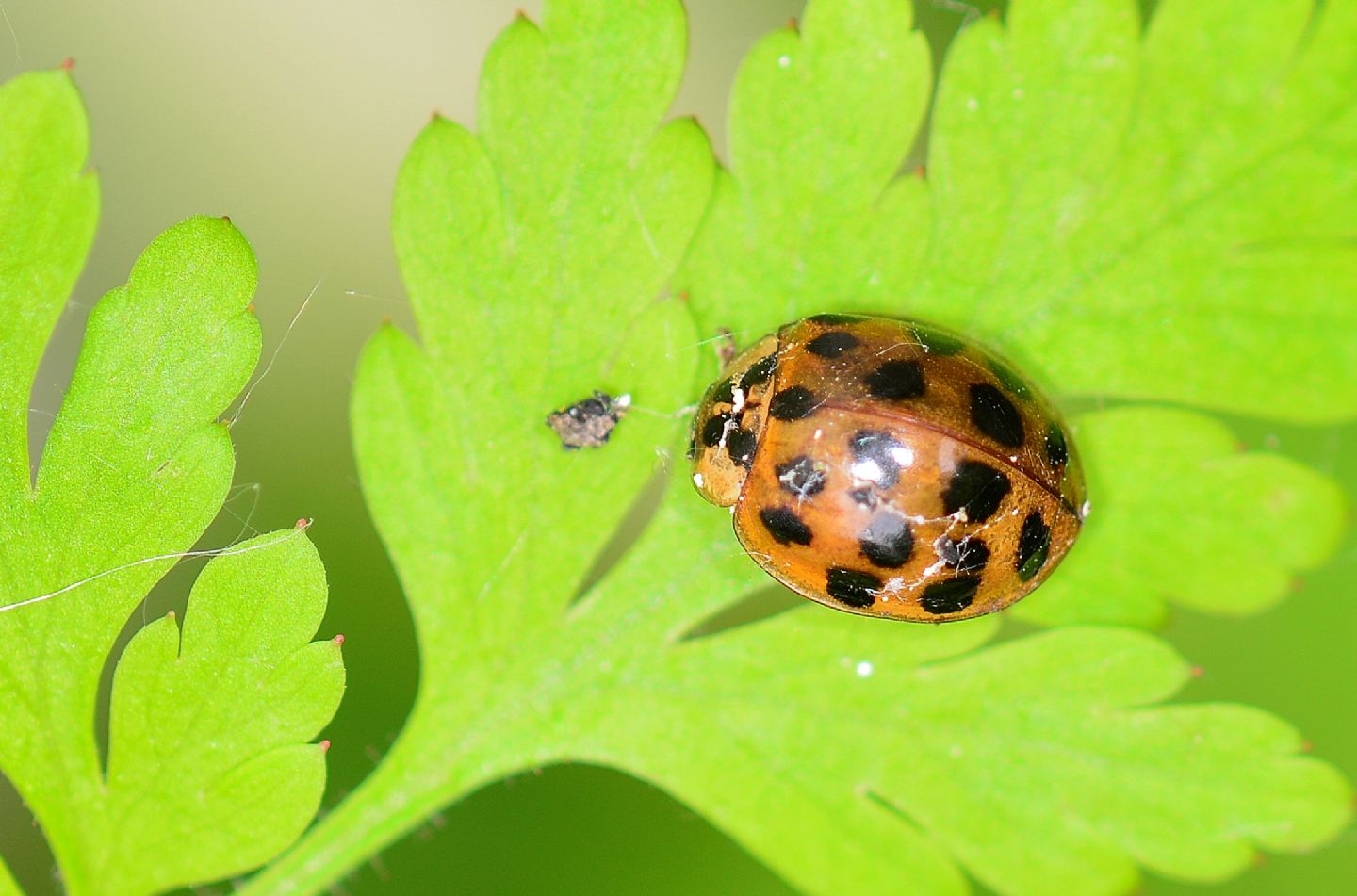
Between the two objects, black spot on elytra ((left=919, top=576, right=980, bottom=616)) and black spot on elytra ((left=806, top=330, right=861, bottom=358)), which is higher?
black spot on elytra ((left=806, top=330, right=861, bottom=358))

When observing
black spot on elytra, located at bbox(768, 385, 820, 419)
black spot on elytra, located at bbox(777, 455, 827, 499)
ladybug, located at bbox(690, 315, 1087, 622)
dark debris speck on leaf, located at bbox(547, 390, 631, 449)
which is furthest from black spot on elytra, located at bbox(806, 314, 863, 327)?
dark debris speck on leaf, located at bbox(547, 390, 631, 449)

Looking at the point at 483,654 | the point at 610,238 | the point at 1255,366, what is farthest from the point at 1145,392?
the point at 483,654

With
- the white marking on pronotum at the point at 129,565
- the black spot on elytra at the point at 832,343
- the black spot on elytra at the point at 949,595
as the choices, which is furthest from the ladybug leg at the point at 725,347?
the white marking on pronotum at the point at 129,565

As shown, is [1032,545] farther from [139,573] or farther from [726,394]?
[139,573]

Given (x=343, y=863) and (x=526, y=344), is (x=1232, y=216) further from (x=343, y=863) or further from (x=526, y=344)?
(x=343, y=863)

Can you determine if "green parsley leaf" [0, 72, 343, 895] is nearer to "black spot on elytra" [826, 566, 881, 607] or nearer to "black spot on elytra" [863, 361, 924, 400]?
"black spot on elytra" [826, 566, 881, 607]
